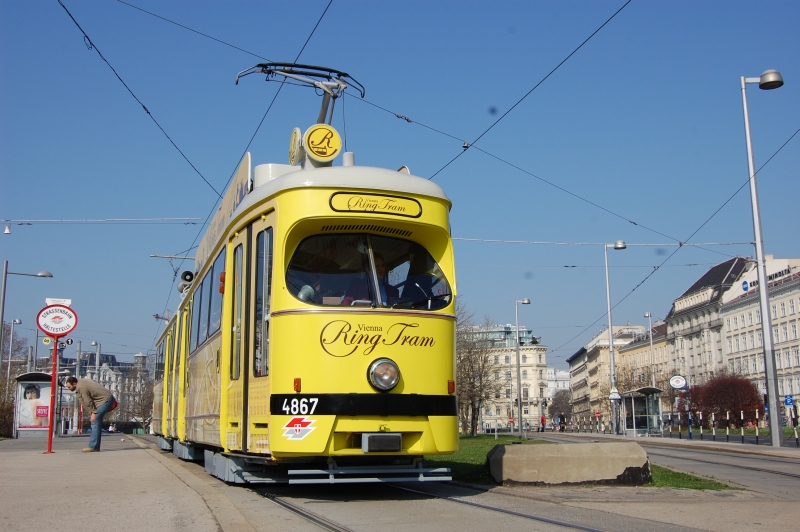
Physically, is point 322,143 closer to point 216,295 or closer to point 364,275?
point 364,275

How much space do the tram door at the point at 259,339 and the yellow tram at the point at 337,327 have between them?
0.02 meters

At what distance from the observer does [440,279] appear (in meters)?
9.09

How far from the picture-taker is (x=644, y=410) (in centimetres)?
4369

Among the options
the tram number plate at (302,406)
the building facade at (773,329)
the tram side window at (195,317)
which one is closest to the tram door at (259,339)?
the tram number plate at (302,406)

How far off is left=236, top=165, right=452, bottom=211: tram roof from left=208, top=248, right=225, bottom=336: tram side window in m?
1.78

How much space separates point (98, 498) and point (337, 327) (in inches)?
121

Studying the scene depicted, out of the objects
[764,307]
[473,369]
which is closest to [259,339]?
[764,307]

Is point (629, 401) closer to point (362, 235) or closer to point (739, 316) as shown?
point (362, 235)

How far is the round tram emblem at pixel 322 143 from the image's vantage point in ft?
31.3

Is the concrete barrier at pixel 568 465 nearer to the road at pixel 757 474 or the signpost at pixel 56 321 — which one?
the road at pixel 757 474

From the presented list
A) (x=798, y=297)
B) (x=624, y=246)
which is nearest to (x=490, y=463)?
(x=624, y=246)

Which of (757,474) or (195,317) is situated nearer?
(195,317)

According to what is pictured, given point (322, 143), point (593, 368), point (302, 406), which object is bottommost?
point (302, 406)

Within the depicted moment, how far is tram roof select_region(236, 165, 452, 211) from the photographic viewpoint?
8.66m
